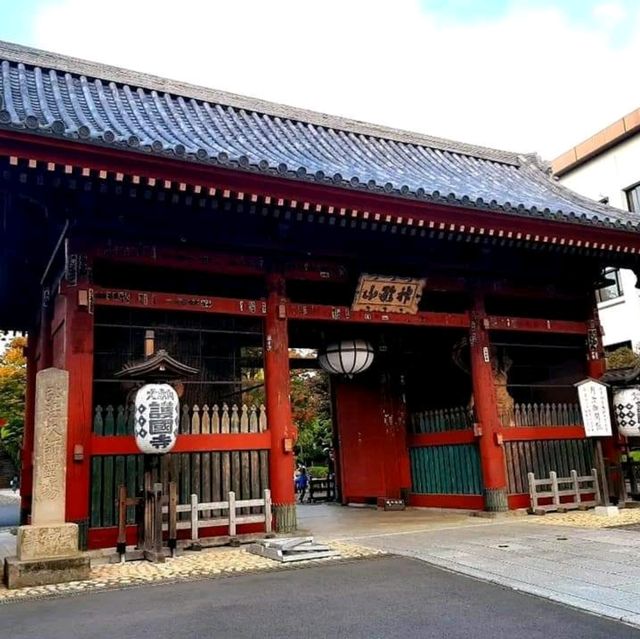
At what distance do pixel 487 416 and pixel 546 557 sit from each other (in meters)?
4.24

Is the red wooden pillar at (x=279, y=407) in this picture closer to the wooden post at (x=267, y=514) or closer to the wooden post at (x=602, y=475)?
the wooden post at (x=267, y=514)

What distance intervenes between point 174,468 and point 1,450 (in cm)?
2941

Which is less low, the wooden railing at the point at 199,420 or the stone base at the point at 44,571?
the wooden railing at the point at 199,420

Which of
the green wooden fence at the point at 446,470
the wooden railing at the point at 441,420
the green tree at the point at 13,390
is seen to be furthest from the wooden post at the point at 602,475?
the green tree at the point at 13,390

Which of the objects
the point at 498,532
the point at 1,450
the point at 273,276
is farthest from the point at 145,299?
the point at 1,450

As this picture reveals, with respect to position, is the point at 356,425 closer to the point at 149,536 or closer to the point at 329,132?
the point at 329,132

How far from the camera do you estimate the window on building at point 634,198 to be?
73.0ft

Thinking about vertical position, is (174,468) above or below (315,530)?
above

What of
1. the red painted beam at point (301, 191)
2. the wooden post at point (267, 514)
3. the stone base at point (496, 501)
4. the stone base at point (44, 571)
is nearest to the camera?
the stone base at point (44, 571)

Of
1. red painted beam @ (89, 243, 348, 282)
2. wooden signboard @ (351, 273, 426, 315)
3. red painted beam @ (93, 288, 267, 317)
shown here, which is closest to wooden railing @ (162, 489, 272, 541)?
red painted beam @ (93, 288, 267, 317)

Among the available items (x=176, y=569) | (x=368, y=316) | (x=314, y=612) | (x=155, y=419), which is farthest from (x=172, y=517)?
(x=368, y=316)

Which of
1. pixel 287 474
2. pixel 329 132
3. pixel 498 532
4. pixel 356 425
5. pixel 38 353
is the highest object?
pixel 329 132

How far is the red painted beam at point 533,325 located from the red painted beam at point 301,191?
169 centimetres

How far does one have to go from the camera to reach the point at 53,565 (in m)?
5.96
